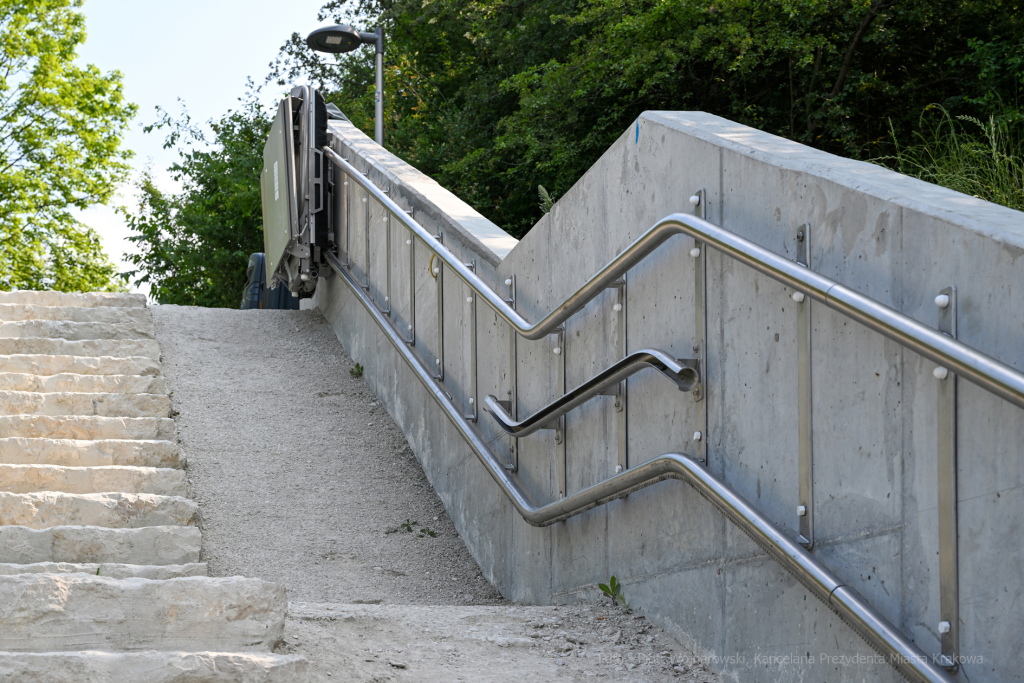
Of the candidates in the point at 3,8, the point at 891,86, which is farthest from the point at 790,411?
the point at 3,8

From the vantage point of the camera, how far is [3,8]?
21188 millimetres

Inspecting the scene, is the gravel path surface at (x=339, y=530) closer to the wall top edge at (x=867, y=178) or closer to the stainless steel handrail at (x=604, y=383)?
the stainless steel handrail at (x=604, y=383)

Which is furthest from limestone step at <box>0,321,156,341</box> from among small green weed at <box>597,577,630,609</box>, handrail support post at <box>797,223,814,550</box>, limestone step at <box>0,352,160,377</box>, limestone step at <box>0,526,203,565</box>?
handrail support post at <box>797,223,814,550</box>

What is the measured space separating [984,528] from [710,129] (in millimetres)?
1483

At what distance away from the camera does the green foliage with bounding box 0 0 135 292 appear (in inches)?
820

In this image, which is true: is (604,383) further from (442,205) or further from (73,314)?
(73,314)

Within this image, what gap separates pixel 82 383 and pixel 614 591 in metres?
3.38

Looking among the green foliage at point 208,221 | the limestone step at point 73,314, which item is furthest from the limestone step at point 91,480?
the green foliage at point 208,221

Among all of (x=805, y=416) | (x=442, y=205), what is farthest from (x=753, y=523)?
(x=442, y=205)

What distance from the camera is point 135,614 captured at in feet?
7.87

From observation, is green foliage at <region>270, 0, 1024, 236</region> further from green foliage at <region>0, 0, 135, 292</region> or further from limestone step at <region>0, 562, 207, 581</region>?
green foliage at <region>0, 0, 135, 292</region>

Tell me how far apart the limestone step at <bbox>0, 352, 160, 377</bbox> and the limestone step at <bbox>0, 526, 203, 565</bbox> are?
1.97 meters

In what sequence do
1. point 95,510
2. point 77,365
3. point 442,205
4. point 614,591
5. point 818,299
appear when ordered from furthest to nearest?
1. point 77,365
2. point 442,205
3. point 95,510
4. point 614,591
5. point 818,299

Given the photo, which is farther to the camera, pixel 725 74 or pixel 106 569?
pixel 725 74
